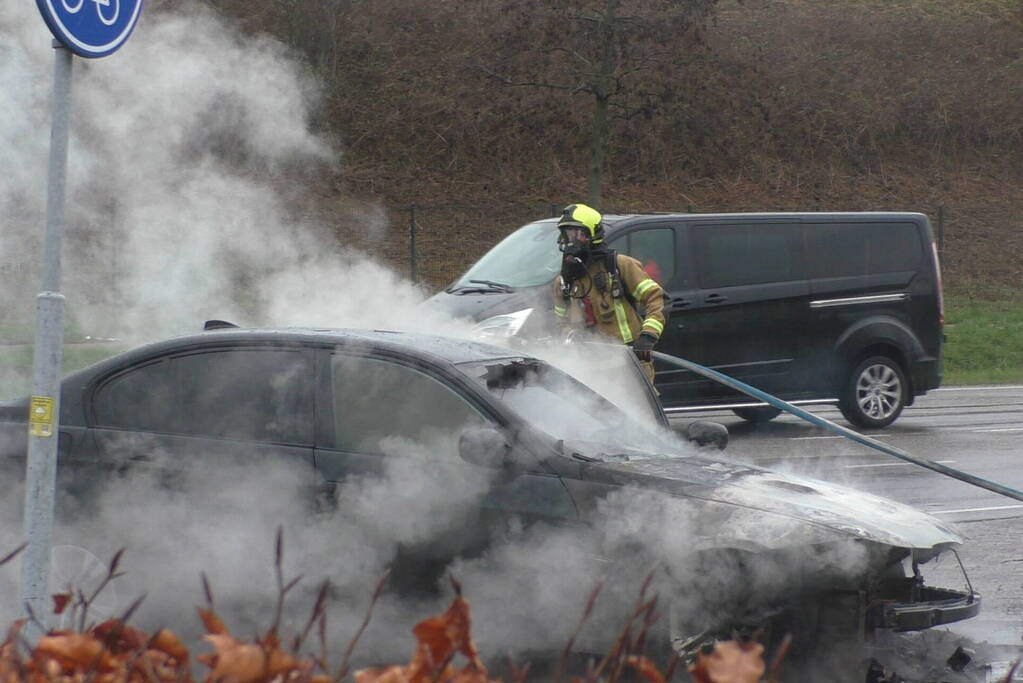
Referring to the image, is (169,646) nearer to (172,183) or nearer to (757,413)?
(172,183)

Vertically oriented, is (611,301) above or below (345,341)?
above

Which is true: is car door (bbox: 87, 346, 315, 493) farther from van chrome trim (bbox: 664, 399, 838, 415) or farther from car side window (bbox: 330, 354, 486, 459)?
van chrome trim (bbox: 664, 399, 838, 415)

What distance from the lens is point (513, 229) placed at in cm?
2414

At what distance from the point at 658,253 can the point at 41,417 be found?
8.35m

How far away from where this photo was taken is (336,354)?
5.35m

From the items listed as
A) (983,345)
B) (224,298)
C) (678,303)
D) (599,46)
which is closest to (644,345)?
(678,303)

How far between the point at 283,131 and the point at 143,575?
8.36 m

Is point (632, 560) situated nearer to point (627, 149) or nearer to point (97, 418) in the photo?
point (97, 418)

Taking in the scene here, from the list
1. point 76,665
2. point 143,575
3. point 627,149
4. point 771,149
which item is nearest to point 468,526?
point 143,575

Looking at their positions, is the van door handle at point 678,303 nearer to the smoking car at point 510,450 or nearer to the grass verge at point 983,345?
the smoking car at point 510,450

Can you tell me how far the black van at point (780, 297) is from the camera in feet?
38.5

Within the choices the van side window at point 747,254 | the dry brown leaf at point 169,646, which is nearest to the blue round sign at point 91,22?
the dry brown leaf at point 169,646

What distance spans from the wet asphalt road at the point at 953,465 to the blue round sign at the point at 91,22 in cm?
378

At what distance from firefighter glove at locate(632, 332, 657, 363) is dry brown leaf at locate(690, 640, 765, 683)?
6.64 meters
